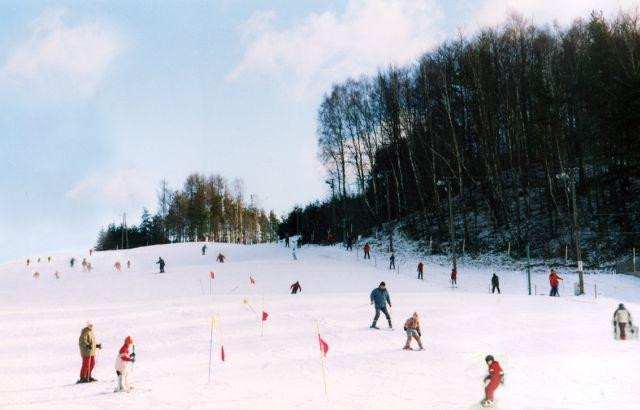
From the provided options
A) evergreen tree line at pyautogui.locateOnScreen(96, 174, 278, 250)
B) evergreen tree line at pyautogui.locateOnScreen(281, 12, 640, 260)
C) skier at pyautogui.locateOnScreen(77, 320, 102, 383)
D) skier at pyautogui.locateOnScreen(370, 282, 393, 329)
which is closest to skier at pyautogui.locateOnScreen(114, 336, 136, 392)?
skier at pyautogui.locateOnScreen(77, 320, 102, 383)

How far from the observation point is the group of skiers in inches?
411

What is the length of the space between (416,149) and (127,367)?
43640mm

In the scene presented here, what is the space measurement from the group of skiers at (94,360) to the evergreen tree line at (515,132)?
28352 mm

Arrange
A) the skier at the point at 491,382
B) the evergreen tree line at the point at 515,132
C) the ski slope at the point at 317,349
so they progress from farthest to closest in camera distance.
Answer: the evergreen tree line at the point at 515,132
the ski slope at the point at 317,349
the skier at the point at 491,382

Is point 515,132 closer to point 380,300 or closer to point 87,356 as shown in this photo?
point 380,300

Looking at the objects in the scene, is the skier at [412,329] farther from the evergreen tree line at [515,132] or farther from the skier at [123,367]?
the evergreen tree line at [515,132]

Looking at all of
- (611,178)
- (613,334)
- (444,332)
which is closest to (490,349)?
(444,332)

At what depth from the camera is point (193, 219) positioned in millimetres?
97688

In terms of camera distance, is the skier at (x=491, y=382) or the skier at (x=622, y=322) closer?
the skier at (x=491, y=382)

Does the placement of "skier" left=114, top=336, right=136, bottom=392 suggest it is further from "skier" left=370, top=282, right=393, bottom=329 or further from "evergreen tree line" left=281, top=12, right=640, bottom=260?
"evergreen tree line" left=281, top=12, right=640, bottom=260

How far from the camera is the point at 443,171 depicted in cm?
4894

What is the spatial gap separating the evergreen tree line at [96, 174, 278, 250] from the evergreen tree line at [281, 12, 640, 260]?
49621mm

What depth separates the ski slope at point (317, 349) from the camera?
9.57 meters

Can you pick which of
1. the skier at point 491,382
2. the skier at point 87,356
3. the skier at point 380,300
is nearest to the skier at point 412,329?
the skier at point 380,300
